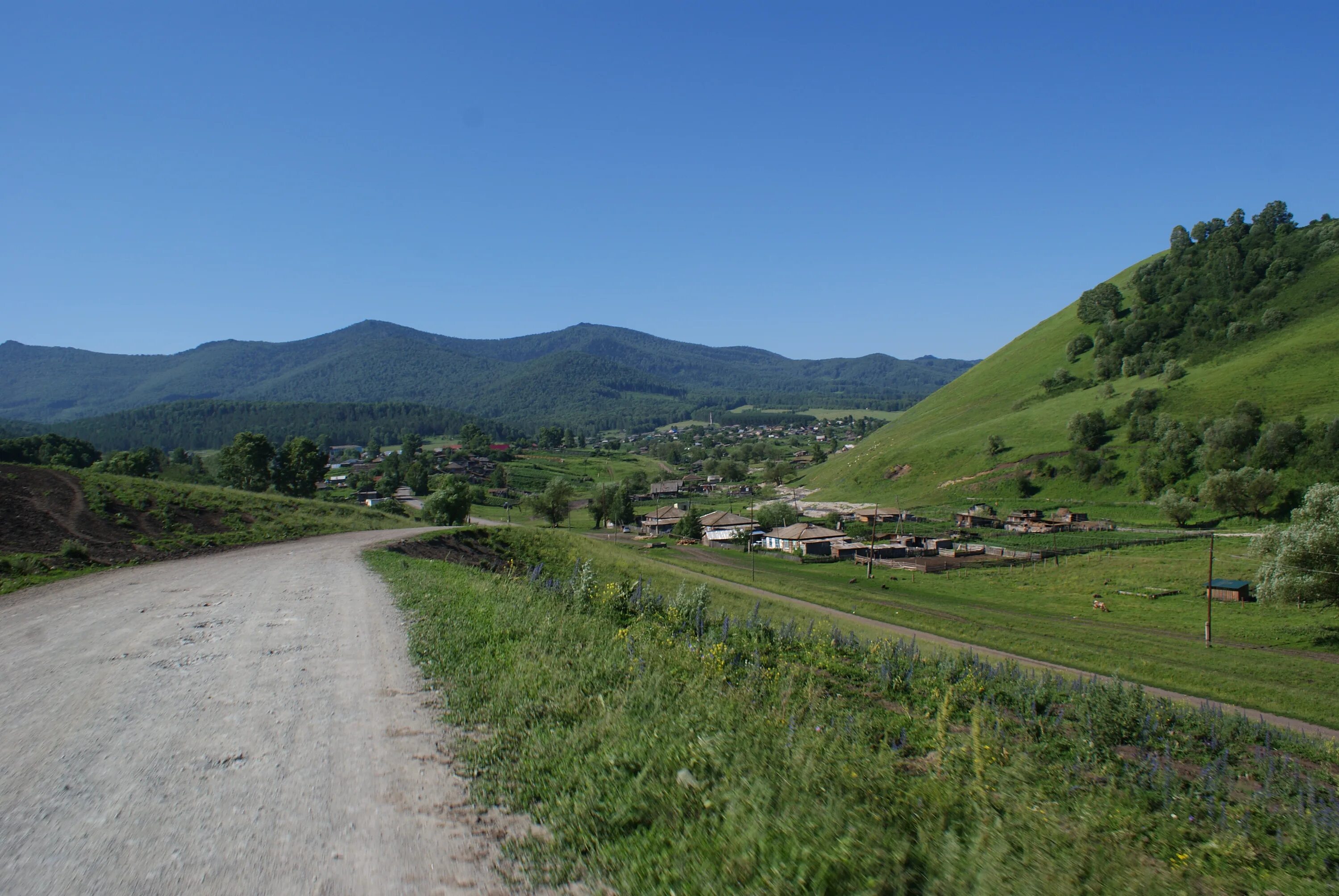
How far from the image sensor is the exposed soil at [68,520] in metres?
20.5

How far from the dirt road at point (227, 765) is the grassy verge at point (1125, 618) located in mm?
24086

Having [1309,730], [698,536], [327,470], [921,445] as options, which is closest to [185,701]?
[1309,730]

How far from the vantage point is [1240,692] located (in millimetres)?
26969

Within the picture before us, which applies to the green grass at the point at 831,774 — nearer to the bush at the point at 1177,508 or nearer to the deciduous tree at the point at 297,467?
the deciduous tree at the point at 297,467

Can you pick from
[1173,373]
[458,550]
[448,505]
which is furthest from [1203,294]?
[458,550]

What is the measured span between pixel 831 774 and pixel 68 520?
27020 mm

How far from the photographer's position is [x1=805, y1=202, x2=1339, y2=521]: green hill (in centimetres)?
9081

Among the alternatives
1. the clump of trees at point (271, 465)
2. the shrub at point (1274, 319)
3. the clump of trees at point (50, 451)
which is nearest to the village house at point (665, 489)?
the clump of trees at point (271, 465)

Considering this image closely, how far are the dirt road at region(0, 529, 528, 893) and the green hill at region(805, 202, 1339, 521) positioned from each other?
9926 cm

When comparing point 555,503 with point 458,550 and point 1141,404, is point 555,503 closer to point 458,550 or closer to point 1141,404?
point 458,550

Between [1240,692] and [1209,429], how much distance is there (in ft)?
262

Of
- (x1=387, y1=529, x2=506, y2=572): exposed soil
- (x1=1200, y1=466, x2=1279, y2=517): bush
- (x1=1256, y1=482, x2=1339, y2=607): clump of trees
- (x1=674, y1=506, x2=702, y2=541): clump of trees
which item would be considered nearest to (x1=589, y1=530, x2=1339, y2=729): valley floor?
(x1=1256, y1=482, x2=1339, y2=607): clump of trees

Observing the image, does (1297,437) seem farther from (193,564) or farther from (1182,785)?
(193,564)

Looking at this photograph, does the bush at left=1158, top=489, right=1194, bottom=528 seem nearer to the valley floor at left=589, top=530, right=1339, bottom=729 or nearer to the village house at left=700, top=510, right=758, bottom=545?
the valley floor at left=589, top=530, right=1339, bottom=729
